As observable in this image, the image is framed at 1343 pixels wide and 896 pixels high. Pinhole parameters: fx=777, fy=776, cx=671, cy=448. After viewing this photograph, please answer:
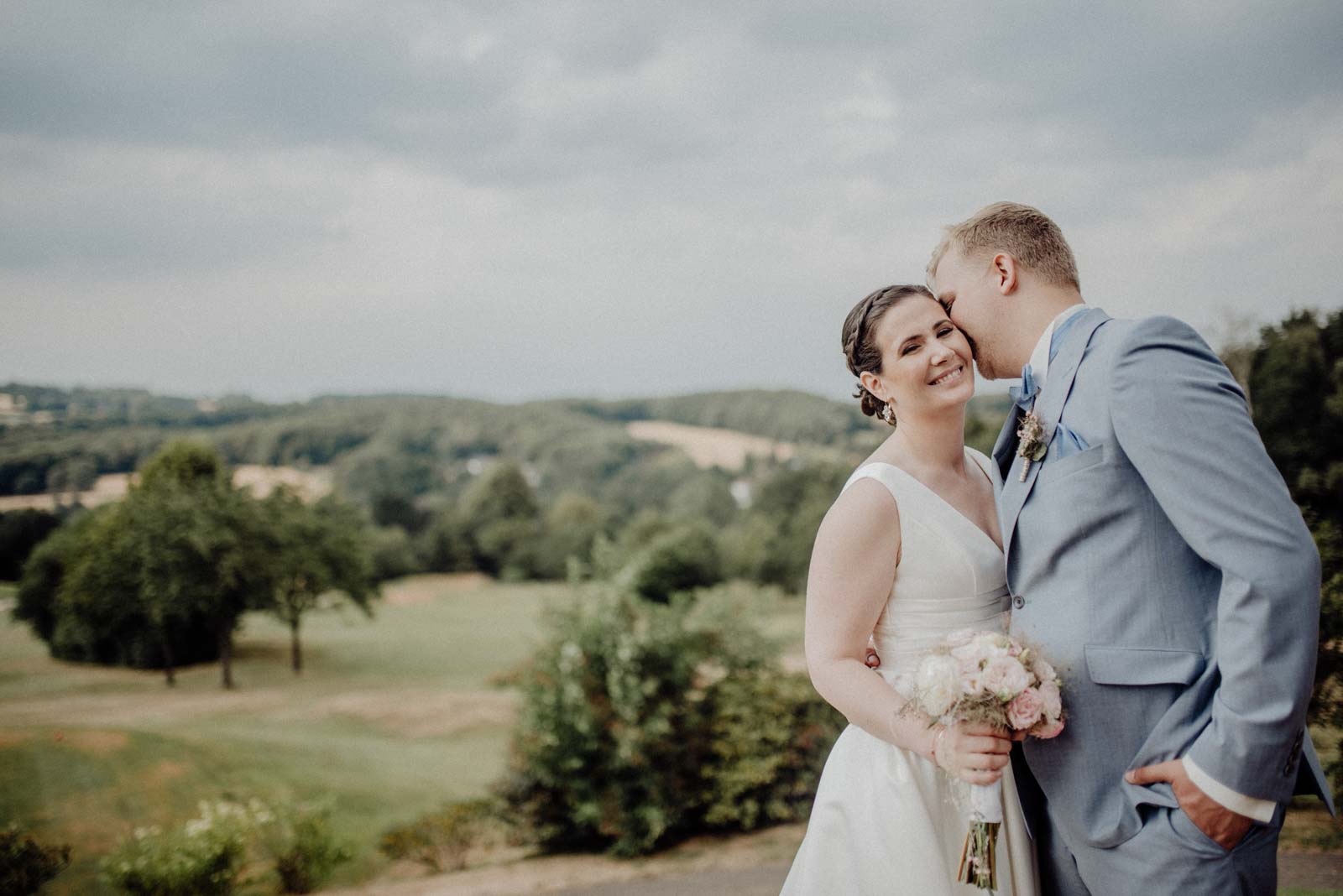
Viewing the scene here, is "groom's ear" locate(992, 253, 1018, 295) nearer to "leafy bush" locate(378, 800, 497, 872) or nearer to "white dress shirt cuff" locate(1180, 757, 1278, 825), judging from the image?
"white dress shirt cuff" locate(1180, 757, 1278, 825)

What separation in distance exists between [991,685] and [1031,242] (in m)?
1.33

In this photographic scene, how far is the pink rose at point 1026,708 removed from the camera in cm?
184

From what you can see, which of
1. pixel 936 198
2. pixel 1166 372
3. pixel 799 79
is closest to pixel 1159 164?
pixel 936 198

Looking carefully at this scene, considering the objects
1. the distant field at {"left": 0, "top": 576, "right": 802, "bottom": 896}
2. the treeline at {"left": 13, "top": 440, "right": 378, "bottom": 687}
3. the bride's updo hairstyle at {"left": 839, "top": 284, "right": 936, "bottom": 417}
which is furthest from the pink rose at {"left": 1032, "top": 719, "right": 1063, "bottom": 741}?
the treeline at {"left": 13, "top": 440, "right": 378, "bottom": 687}

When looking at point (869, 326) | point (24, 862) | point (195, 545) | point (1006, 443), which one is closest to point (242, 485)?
point (195, 545)

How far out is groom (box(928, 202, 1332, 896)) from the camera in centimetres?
165

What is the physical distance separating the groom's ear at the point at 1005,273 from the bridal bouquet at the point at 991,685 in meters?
1.05

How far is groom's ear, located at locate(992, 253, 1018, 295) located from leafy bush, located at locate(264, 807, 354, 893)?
386 inches

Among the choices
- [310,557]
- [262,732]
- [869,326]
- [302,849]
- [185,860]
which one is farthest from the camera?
[310,557]

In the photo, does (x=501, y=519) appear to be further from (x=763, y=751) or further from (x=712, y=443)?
(x=763, y=751)

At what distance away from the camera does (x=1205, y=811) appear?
1747 mm

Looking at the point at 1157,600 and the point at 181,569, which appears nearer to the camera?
the point at 1157,600

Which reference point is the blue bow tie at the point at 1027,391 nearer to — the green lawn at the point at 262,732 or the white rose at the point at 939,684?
the white rose at the point at 939,684

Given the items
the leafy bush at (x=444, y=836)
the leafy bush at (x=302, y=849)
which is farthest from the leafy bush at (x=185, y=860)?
the leafy bush at (x=444, y=836)
